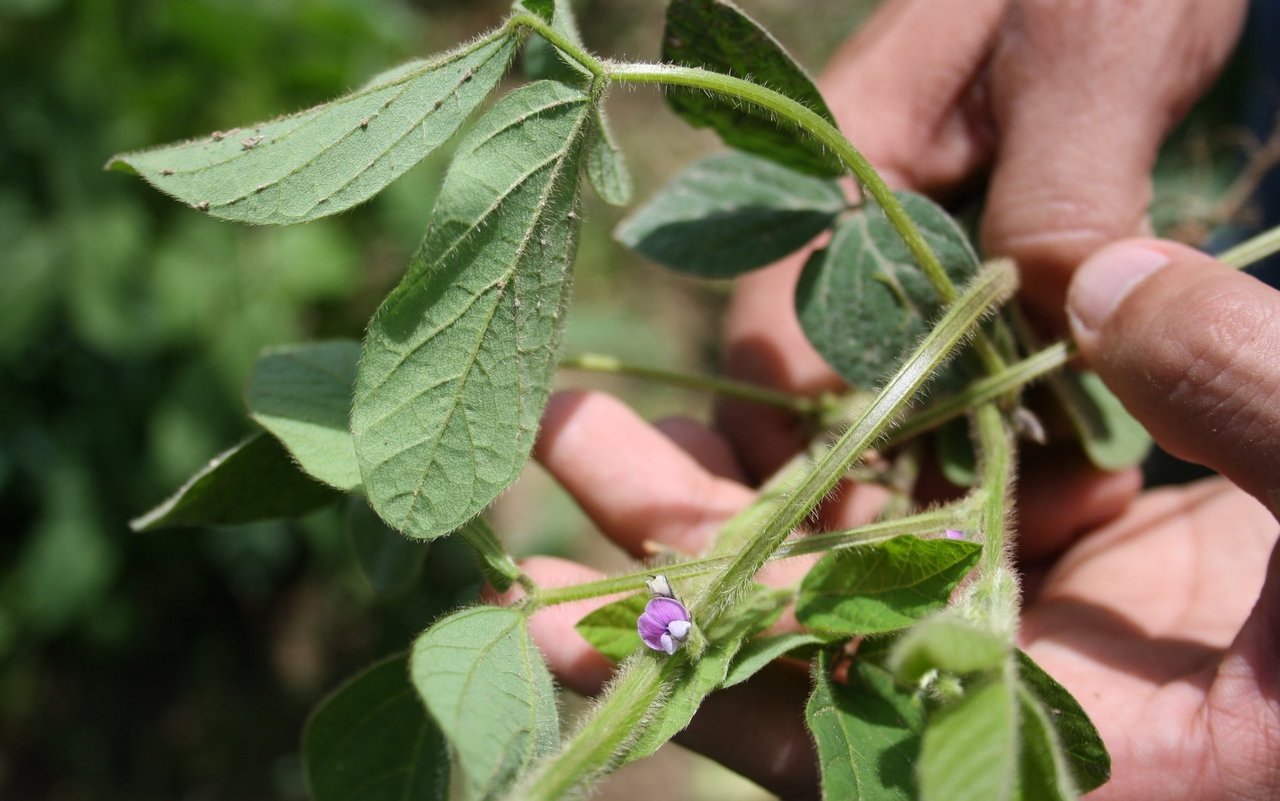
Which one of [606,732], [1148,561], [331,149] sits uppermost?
[331,149]

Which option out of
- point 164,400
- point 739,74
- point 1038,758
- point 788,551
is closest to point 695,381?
point 739,74

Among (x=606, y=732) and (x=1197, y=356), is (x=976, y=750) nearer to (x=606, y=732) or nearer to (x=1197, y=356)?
(x=606, y=732)

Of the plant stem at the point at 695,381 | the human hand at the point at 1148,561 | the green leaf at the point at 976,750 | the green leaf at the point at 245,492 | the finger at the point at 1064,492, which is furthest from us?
the finger at the point at 1064,492

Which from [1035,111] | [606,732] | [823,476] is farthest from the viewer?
[1035,111]

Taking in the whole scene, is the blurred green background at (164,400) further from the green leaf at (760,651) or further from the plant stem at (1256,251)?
the green leaf at (760,651)

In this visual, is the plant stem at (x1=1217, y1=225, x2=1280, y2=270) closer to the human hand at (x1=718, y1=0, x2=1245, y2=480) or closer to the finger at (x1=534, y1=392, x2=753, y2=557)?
the human hand at (x1=718, y1=0, x2=1245, y2=480)

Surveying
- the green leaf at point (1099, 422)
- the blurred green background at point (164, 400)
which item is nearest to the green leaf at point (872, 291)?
the green leaf at point (1099, 422)

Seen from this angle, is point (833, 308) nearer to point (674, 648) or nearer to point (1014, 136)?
point (1014, 136)
